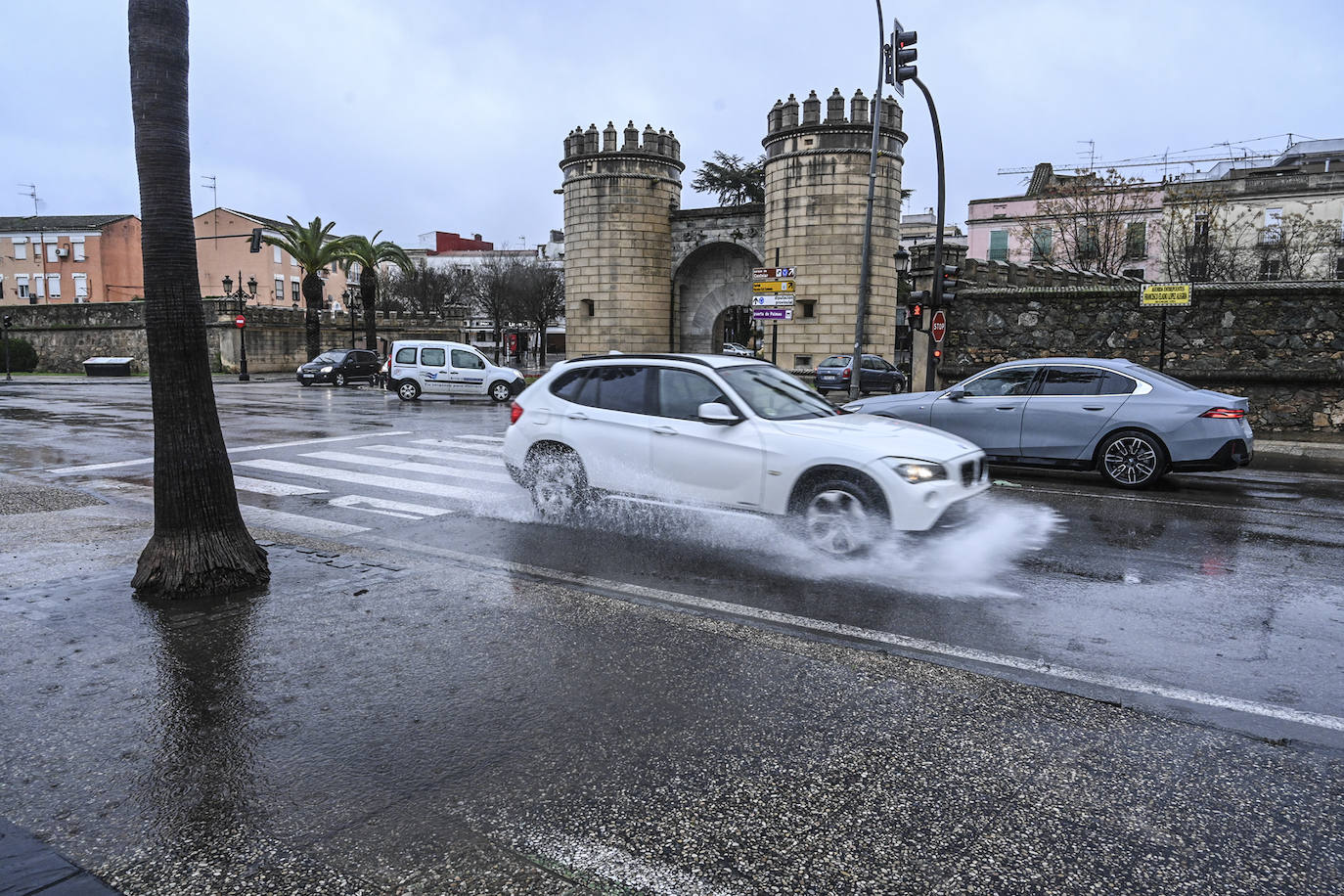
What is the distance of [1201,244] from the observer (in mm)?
37312

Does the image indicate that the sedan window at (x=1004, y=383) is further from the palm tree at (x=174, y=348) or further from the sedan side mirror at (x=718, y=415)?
the palm tree at (x=174, y=348)

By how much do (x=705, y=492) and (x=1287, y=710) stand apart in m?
3.99

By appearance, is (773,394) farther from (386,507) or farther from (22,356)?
(22,356)

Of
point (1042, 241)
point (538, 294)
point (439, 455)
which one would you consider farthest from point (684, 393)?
point (538, 294)

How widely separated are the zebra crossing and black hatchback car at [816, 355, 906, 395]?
1696cm

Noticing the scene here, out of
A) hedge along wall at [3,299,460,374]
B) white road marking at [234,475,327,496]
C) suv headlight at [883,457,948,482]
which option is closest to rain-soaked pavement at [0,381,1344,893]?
suv headlight at [883,457,948,482]

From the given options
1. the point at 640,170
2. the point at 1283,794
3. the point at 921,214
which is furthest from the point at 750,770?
the point at 921,214

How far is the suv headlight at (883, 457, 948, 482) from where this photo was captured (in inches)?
238

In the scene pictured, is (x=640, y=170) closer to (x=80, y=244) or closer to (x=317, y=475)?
(x=317, y=475)

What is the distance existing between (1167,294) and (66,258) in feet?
268

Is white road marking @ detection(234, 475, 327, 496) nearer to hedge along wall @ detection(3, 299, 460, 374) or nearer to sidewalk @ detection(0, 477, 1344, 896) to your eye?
sidewalk @ detection(0, 477, 1344, 896)

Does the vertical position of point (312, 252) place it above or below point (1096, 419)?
above

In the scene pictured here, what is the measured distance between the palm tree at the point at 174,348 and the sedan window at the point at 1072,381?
898 centimetres

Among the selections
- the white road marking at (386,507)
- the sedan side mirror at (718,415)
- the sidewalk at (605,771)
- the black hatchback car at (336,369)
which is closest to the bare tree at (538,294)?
the black hatchback car at (336,369)
